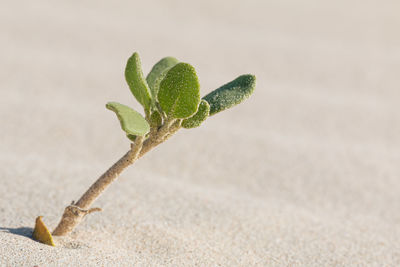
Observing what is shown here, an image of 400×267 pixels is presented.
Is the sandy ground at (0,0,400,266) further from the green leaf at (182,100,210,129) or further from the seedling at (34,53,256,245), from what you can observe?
the green leaf at (182,100,210,129)

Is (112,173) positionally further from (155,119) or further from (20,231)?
(20,231)

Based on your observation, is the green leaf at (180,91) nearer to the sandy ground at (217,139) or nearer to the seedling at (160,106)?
the seedling at (160,106)

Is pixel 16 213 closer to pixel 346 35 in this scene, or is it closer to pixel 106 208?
pixel 106 208

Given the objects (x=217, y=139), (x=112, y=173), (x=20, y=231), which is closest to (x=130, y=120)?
(x=112, y=173)

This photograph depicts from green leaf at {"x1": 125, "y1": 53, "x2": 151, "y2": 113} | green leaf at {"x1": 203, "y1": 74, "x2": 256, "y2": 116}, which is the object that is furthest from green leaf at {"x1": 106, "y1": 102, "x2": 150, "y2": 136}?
green leaf at {"x1": 203, "y1": 74, "x2": 256, "y2": 116}

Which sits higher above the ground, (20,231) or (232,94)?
(232,94)

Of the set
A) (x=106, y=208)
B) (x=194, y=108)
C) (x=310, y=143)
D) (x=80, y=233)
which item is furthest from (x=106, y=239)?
(x=310, y=143)

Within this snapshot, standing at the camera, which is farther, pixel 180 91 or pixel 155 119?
pixel 155 119
